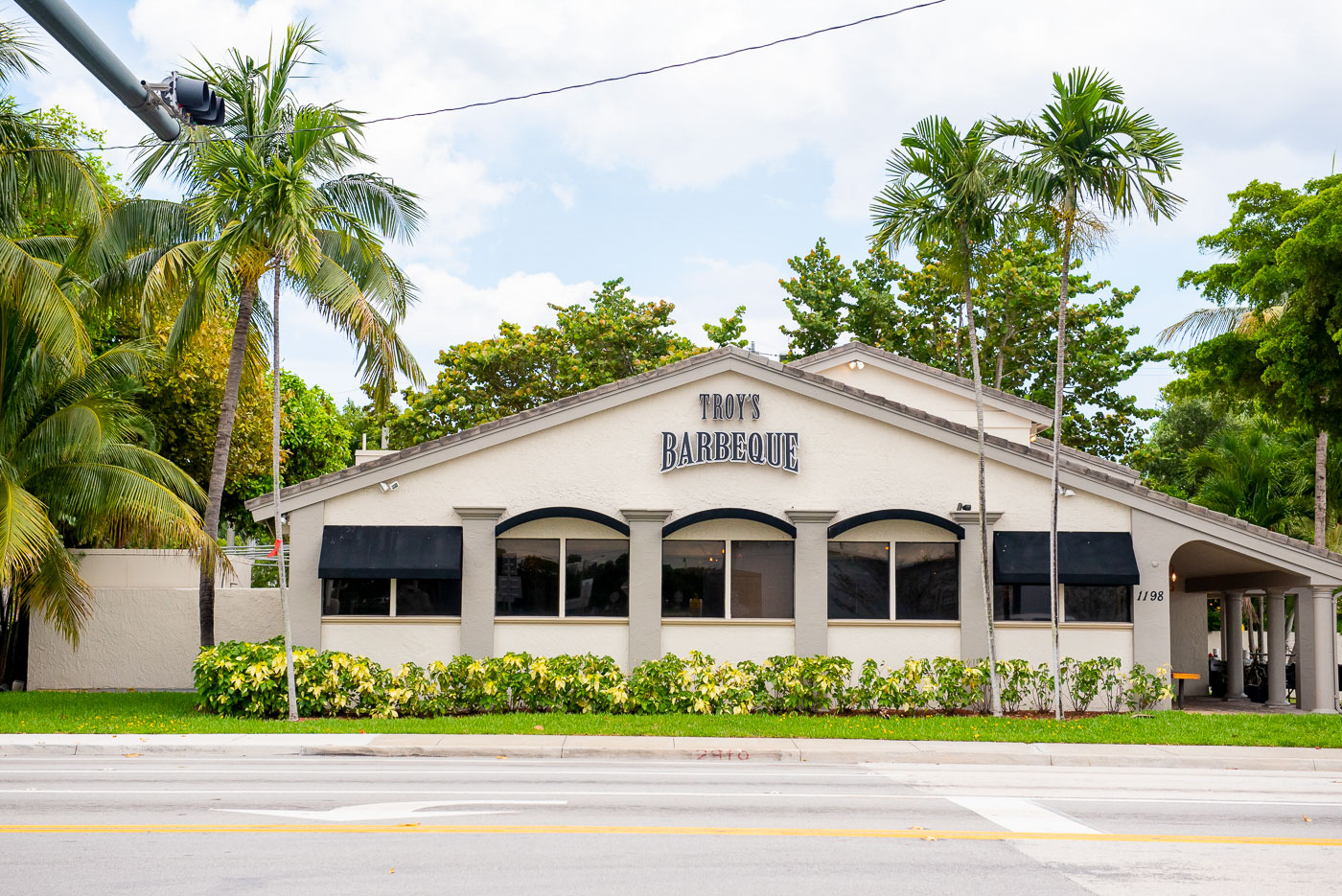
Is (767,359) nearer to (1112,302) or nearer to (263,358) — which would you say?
(263,358)

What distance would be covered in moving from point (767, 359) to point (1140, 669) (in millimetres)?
8020

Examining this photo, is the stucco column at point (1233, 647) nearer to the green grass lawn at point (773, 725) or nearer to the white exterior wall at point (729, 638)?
the green grass lawn at point (773, 725)

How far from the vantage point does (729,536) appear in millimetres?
19422

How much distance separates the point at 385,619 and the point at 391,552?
3.91ft

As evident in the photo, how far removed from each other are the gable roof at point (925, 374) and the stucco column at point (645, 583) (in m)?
7.84

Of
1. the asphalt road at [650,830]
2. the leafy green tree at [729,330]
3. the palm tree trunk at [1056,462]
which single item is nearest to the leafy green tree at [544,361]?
the leafy green tree at [729,330]

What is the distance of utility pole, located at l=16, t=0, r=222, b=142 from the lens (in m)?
6.59

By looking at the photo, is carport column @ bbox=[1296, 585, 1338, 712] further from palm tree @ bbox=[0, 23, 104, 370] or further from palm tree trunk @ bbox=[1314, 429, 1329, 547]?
palm tree @ bbox=[0, 23, 104, 370]

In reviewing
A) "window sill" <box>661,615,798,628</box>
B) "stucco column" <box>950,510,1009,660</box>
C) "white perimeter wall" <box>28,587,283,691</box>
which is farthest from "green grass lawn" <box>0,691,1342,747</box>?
"white perimeter wall" <box>28,587,283,691</box>

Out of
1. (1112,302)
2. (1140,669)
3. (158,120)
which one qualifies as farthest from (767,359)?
(1112,302)

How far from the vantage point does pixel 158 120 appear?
8016 mm

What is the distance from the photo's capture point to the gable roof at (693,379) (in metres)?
18.8

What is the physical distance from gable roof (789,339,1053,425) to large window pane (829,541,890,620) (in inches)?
283

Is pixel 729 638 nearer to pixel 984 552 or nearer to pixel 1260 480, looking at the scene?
pixel 984 552
